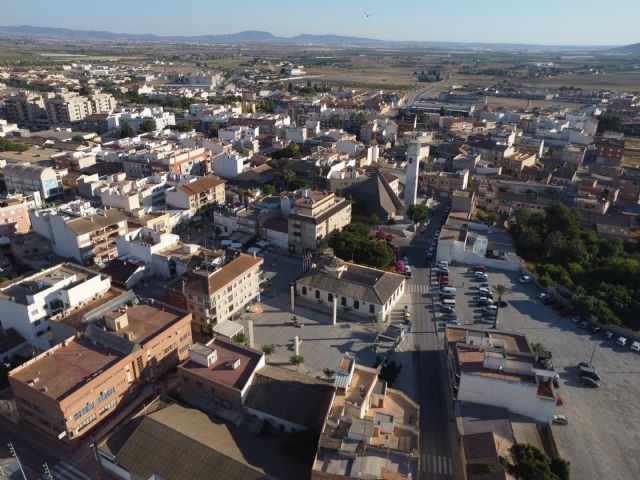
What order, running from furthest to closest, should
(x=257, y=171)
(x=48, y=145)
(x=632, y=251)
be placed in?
(x=48, y=145) → (x=257, y=171) → (x=632, y=251)

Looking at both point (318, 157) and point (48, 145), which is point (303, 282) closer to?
point (318, 157)

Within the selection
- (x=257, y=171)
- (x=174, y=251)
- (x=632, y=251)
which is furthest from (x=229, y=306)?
(x=632, y=251)

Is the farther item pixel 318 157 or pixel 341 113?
pixel 341 113

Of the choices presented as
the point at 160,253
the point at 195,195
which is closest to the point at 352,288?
the point at 160,253

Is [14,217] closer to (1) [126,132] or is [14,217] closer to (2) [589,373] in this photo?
(1) [126,132]

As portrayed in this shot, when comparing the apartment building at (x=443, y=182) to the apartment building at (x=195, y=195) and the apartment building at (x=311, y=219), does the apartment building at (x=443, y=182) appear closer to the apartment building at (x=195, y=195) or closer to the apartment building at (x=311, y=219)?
the apartment building at (x=311, y=219)

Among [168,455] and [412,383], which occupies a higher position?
[168,455]

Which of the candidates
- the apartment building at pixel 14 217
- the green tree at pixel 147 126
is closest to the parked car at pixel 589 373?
the apartment building at pixel 14 217
